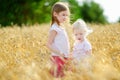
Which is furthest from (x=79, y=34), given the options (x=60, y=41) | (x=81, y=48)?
(x=60, y=41)

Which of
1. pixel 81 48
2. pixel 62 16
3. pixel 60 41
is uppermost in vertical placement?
pixel 62 16

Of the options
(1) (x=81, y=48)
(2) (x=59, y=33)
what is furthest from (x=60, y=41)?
(1) (x=81, y=48)

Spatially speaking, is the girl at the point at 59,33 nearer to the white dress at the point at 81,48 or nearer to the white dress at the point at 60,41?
the white dress at the point at 60,41

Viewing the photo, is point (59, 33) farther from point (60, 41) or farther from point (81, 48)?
point (81, 48)

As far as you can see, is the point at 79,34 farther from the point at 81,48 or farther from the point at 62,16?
the point at 62,16

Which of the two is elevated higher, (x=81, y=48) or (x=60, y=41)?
(x=60, y=41)

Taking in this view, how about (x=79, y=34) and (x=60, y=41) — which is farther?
(x=79, y=34)

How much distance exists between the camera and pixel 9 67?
381 centimetres

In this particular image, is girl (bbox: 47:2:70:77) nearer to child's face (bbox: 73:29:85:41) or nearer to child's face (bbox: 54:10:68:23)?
child's face (bbox: 54:10:68:23)

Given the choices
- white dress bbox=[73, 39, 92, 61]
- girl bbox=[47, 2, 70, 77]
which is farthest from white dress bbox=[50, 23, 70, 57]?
white dress bbox=[73, 39, 92, 61]

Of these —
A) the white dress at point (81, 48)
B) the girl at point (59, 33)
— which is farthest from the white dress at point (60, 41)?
the white dress at point (81, 48)

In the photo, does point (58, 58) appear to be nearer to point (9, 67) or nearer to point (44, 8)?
point (9, 67)

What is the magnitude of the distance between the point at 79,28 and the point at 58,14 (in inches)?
11.8

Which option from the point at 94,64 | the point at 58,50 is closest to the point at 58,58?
the point at 58,50
